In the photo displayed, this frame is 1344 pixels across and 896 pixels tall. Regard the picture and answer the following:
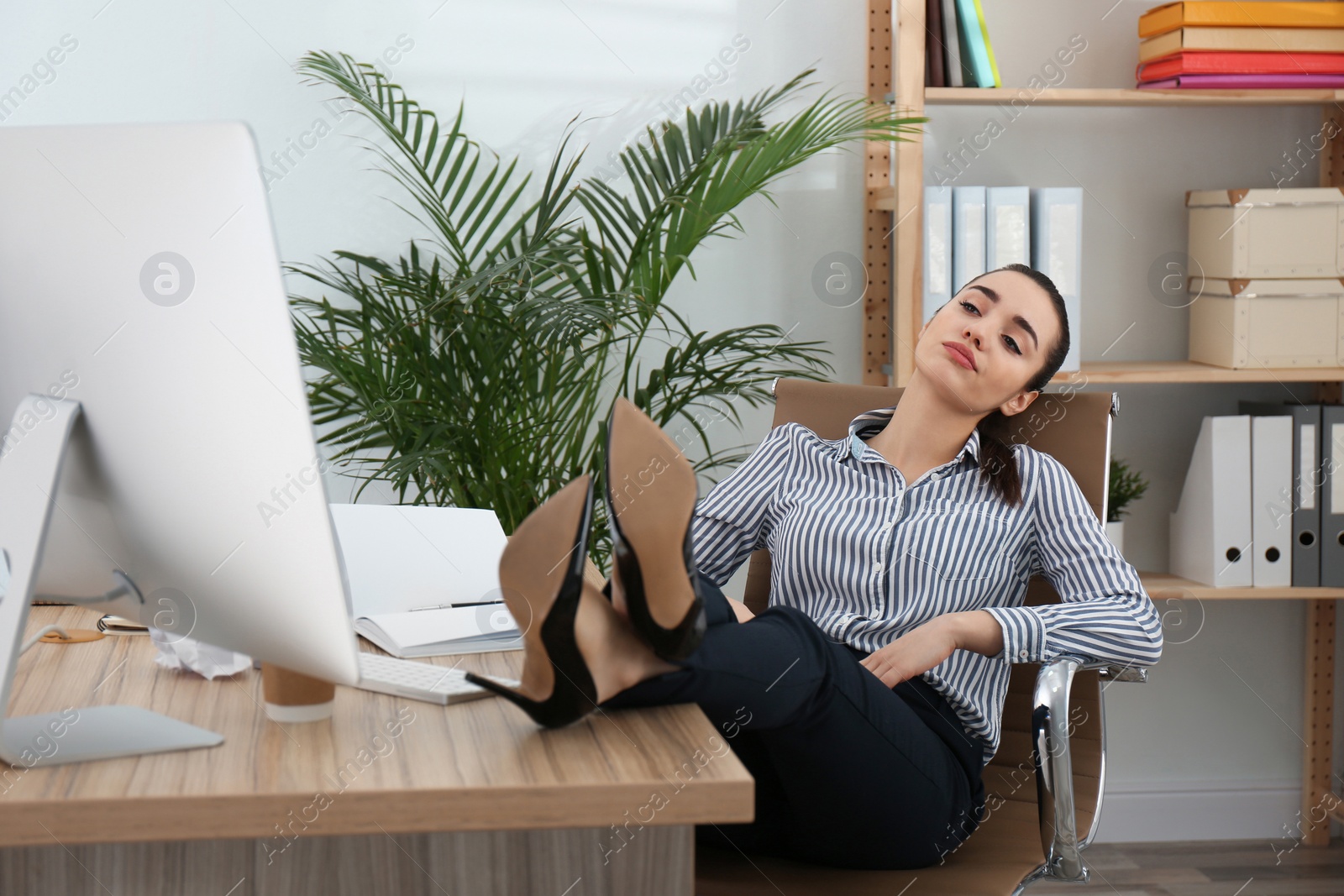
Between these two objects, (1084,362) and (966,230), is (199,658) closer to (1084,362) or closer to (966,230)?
(966,230)

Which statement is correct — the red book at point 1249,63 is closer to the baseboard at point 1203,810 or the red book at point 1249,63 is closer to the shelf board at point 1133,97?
the shelf board at point 1133,97

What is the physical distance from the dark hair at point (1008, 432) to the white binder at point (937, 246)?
65 centimetres

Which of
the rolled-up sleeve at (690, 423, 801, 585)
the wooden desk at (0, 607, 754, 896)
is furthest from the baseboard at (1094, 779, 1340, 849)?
the wooden desk at (0, 607, 754, 896)

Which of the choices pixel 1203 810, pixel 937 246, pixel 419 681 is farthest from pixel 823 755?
pixel 1203 810

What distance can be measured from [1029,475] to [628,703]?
0.90 metres

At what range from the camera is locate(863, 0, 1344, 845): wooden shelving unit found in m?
2.39

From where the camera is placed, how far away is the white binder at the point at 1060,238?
2.38m

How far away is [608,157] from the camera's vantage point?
8.67 feet

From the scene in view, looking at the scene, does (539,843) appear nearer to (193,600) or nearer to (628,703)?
(628,703)

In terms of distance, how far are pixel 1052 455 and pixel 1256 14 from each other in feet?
4.26

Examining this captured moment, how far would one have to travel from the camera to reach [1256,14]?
7.84ft

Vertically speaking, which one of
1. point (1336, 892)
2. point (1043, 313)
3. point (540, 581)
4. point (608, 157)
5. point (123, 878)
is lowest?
point (1336, 892)

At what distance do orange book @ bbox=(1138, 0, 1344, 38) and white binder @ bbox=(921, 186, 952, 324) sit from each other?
0.59m

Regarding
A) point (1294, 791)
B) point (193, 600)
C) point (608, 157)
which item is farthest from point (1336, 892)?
point (193, 600)
